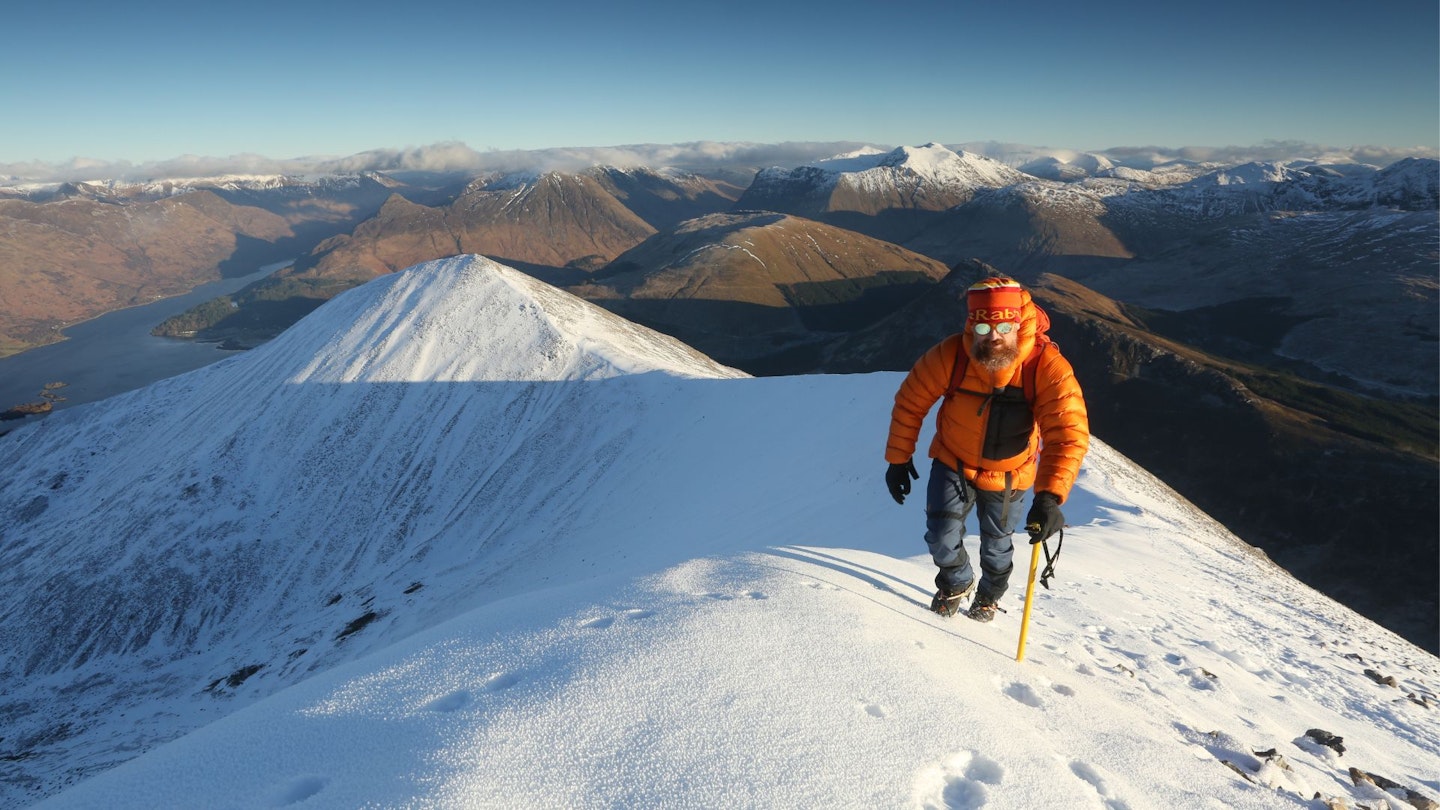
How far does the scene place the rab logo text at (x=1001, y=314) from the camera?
7531mm

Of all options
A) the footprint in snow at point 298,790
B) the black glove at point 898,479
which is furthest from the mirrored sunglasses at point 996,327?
the footprint in snow at point 298,790

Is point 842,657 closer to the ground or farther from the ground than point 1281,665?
farther from the ground

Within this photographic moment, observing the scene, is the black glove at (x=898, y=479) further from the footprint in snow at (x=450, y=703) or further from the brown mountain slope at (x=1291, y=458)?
the brown mountain slope at (x=1291, y=458)

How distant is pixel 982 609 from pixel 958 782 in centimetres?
467

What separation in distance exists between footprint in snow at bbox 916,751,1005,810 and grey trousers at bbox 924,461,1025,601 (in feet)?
11.8

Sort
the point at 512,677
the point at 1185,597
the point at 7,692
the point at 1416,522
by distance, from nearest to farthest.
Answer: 1. the point at 512,677
2. the point at 1185,597
3. the point at 7,692
4. the point at 1416,522

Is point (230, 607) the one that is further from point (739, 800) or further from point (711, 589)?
point (739, 800)

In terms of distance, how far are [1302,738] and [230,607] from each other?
200 feet

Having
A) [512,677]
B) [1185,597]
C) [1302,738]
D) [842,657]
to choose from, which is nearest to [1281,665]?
[1185,597]

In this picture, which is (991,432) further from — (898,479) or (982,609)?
(982,609)

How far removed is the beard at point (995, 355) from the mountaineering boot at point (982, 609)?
3879mm

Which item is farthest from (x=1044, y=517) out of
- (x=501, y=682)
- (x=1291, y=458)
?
(x=1291, y=458)

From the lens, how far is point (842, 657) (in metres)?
6.88

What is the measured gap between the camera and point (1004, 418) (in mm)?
8141
